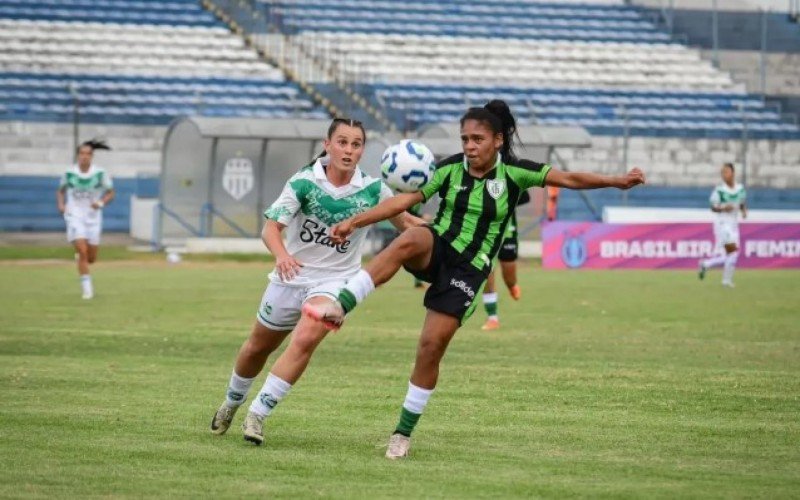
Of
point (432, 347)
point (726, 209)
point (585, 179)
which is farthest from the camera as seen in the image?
point (726, 209)

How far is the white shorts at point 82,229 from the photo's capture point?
25062 millimetres

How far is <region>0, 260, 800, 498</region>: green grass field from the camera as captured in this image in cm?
848

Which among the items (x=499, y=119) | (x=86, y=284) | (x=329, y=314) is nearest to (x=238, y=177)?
(x=86, y=284)

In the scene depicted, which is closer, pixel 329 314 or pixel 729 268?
pixel 329 314

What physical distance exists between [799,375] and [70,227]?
13.8m

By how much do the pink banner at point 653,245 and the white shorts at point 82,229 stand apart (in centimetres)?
1419

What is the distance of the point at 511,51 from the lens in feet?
168

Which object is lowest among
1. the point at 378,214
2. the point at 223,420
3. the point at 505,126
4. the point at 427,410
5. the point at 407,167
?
the point at 427,410

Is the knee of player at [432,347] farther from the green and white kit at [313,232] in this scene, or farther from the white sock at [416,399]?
the green and white kit at [313,232]

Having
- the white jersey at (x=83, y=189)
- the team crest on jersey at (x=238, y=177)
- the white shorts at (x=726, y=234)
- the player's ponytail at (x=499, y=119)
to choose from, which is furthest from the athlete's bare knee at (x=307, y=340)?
the team crest on jersey at (x=238, y=177)

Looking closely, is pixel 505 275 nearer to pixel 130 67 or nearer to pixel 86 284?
pixel 86 284

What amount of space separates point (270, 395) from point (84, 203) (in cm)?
1634

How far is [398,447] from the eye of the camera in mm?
→ 9375

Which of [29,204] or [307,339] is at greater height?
[307,339]
